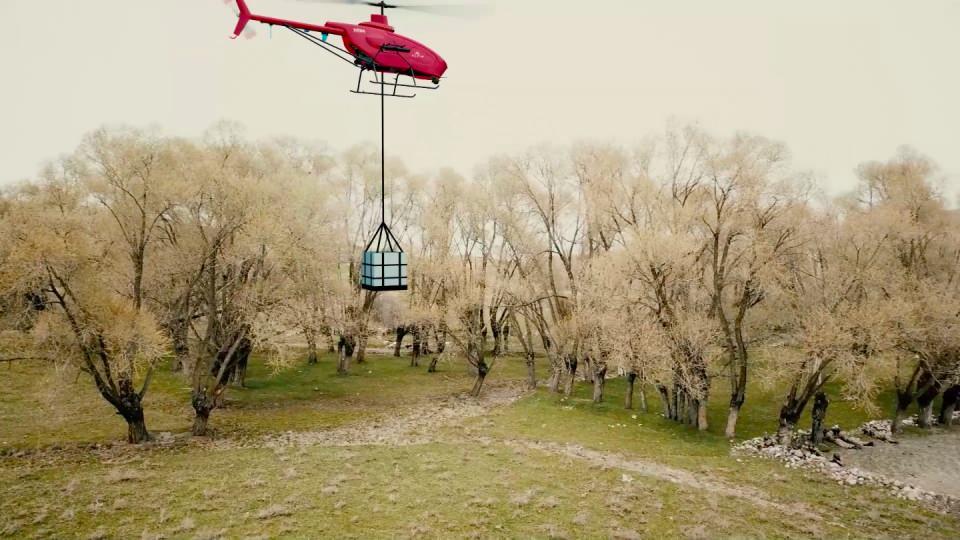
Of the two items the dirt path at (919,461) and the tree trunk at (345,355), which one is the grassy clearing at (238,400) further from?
the dirt path at (919,461)

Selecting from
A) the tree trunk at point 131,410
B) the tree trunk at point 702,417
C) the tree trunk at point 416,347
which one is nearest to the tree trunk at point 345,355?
the tree trunk at point 416,347

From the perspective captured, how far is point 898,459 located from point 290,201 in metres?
25.3

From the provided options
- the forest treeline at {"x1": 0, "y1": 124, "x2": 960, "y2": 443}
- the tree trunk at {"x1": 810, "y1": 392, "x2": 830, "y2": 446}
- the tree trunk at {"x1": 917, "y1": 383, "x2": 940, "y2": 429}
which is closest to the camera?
the forest treeline at {"x1": 0, "y1": 124, "x2": 960, "y2": 443}

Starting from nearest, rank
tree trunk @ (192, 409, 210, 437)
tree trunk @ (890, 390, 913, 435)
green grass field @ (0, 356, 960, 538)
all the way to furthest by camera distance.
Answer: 1. green grass field @ (0, 356, 960, 538)
2. tree trunk @ (192, 409, 210, 437)
3. tree trunk @ (890, 390, 913, 435)

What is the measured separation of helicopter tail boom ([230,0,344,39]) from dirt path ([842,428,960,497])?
22659 millimetres

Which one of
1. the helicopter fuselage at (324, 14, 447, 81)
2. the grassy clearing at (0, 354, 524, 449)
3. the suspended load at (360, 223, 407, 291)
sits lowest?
the grassy clearing at (0, 354, 524, 449)

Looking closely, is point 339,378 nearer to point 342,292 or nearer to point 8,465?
point 342,292

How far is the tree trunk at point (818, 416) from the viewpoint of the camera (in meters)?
21.0

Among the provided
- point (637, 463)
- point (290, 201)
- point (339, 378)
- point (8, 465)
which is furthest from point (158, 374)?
point (637, 463)

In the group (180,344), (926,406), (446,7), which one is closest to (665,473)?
(926,406)

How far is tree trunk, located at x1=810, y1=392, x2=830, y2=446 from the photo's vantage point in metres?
21.0

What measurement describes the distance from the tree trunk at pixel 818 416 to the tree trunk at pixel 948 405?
8.06 metres

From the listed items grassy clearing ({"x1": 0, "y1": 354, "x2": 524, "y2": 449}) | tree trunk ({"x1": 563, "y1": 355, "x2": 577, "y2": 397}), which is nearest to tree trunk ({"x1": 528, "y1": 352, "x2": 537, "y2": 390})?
tree trunk ({"x1": 563, "y1": 355, "x2": 577, "y2": 397})

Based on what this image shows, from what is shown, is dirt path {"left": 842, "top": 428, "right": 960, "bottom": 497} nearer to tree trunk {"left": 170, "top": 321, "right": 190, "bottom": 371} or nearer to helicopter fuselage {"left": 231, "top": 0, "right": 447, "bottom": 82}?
helicopter fuselage {"left": 231, "top": 0, "right": 447, "bottom": 82}
